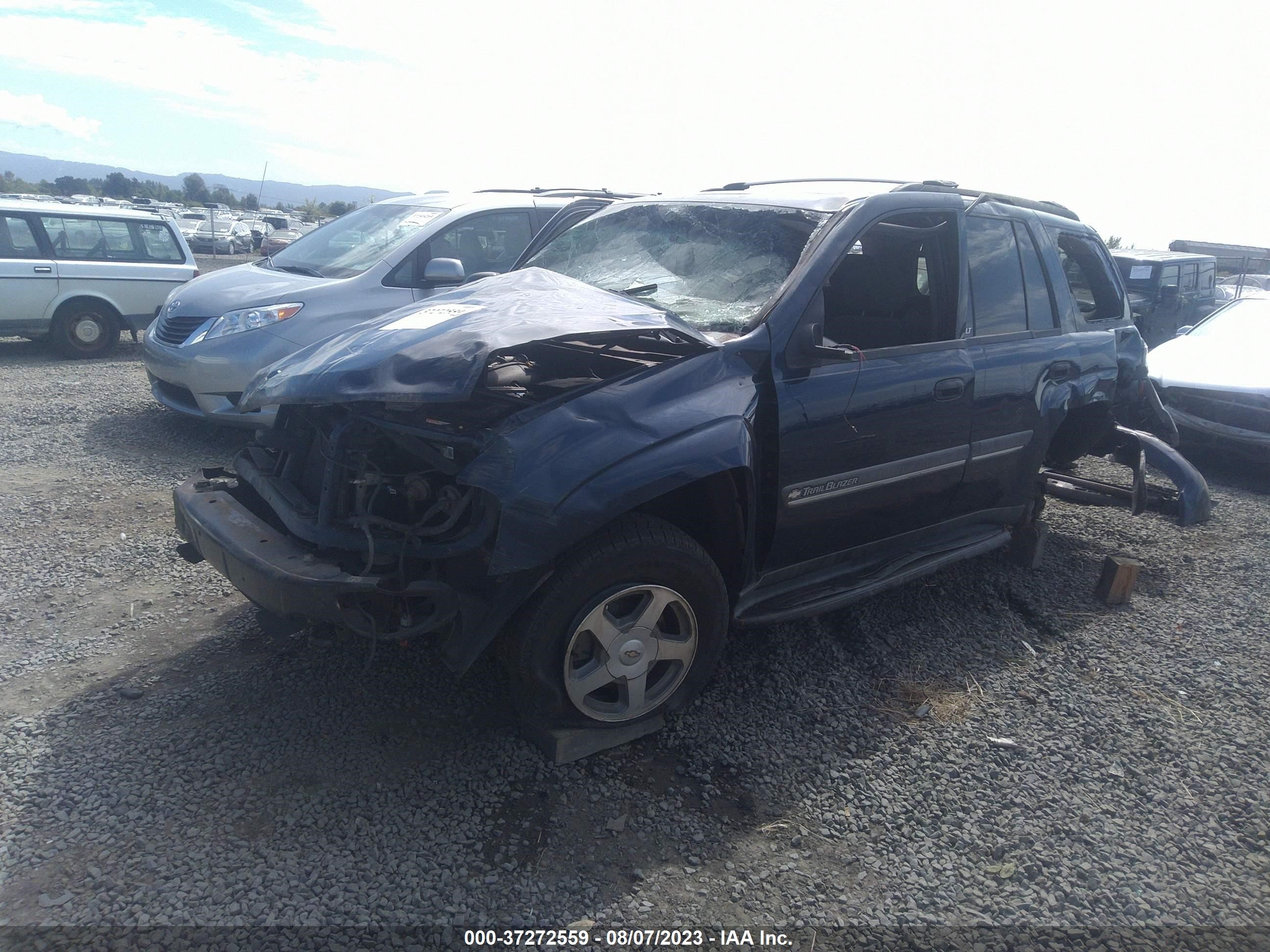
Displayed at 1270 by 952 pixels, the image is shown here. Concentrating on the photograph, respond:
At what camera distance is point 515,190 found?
25.8ft

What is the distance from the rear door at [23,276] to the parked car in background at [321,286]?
13.8 feet

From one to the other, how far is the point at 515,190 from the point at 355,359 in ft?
17.2

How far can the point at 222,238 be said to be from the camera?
30.6 m

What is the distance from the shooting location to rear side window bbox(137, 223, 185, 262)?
10.9 meters

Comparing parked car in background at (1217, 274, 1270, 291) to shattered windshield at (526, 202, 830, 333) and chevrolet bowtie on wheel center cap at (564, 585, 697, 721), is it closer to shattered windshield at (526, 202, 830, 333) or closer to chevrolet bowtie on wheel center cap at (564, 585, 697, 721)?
shattered windshield at (526, 202, 830, 333)

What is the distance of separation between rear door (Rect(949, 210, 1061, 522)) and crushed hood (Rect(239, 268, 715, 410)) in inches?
65.4

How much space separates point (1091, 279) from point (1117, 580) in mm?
2014

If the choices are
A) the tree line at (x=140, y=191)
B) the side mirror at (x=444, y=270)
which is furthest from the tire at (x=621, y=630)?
the tree line at (x=140, y=191)

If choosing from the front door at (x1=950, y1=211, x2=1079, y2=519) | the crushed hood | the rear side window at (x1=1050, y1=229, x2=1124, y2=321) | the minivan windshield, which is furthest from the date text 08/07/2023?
the minivan windshield

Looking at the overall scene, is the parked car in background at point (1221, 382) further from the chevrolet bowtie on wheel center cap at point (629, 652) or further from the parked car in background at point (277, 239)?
the parked car in background at point (277, 239)

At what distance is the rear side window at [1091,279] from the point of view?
17.5ft

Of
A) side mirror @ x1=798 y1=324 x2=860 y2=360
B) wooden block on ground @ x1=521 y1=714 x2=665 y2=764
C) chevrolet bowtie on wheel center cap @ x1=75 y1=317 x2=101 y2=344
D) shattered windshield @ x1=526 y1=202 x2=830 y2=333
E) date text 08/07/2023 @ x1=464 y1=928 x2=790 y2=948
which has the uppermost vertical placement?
shattered windshield @ x1=526 y1=202 x2=830 y2=333

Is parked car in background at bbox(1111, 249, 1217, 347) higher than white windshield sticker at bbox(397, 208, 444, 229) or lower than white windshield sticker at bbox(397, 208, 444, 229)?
lower

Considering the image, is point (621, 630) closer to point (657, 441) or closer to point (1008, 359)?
point (657, 441)
